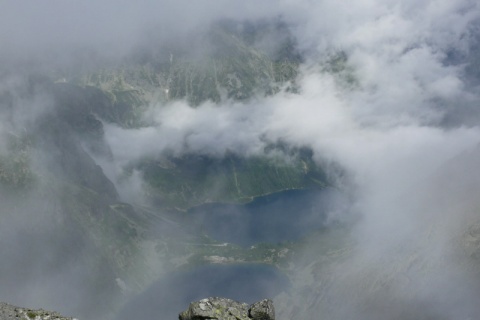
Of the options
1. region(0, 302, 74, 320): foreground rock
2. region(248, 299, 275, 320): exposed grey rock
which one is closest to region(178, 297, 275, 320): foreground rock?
region(248, 299, 275, 320): exposed grey rock

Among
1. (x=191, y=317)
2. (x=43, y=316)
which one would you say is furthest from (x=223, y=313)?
(x=43, y=316)

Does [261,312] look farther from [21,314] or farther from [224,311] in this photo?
[21,314]

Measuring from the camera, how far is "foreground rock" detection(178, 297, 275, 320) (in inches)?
A: 2344

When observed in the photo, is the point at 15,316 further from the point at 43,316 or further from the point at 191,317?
the point at 191,317

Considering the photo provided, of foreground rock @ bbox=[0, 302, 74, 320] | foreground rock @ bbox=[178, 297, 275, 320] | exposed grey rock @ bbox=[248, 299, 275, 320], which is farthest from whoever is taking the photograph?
exposed grey rock @ bbox=[248, 299, 275, 320]

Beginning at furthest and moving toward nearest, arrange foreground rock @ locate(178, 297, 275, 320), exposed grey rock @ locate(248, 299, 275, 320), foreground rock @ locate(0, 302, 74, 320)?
exposed grey rock @ locate(248, 299, 275, 320), foreground rock @ locate(178, 297, 275, 320), foreground rock @ locate(0, 302, 74, 320)

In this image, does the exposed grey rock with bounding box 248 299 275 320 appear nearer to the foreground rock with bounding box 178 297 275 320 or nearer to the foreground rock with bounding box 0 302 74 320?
the foreground rock with bounding box 178 297 275 320

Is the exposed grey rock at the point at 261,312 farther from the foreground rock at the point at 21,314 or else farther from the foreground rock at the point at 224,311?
the foreground rock at the point at 21,314

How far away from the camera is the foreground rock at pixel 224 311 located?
195 feet

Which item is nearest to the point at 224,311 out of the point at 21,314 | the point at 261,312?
the point at 261,312

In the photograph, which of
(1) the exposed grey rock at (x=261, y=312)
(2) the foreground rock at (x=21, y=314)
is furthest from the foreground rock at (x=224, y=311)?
(2) the foreground rock at (x=21, y=314)

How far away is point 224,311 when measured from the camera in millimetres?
60531

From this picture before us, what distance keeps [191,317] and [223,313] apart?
4.19 meters

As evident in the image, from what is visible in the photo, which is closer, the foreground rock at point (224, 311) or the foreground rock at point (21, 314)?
the foreground rock at point (21, 314)
